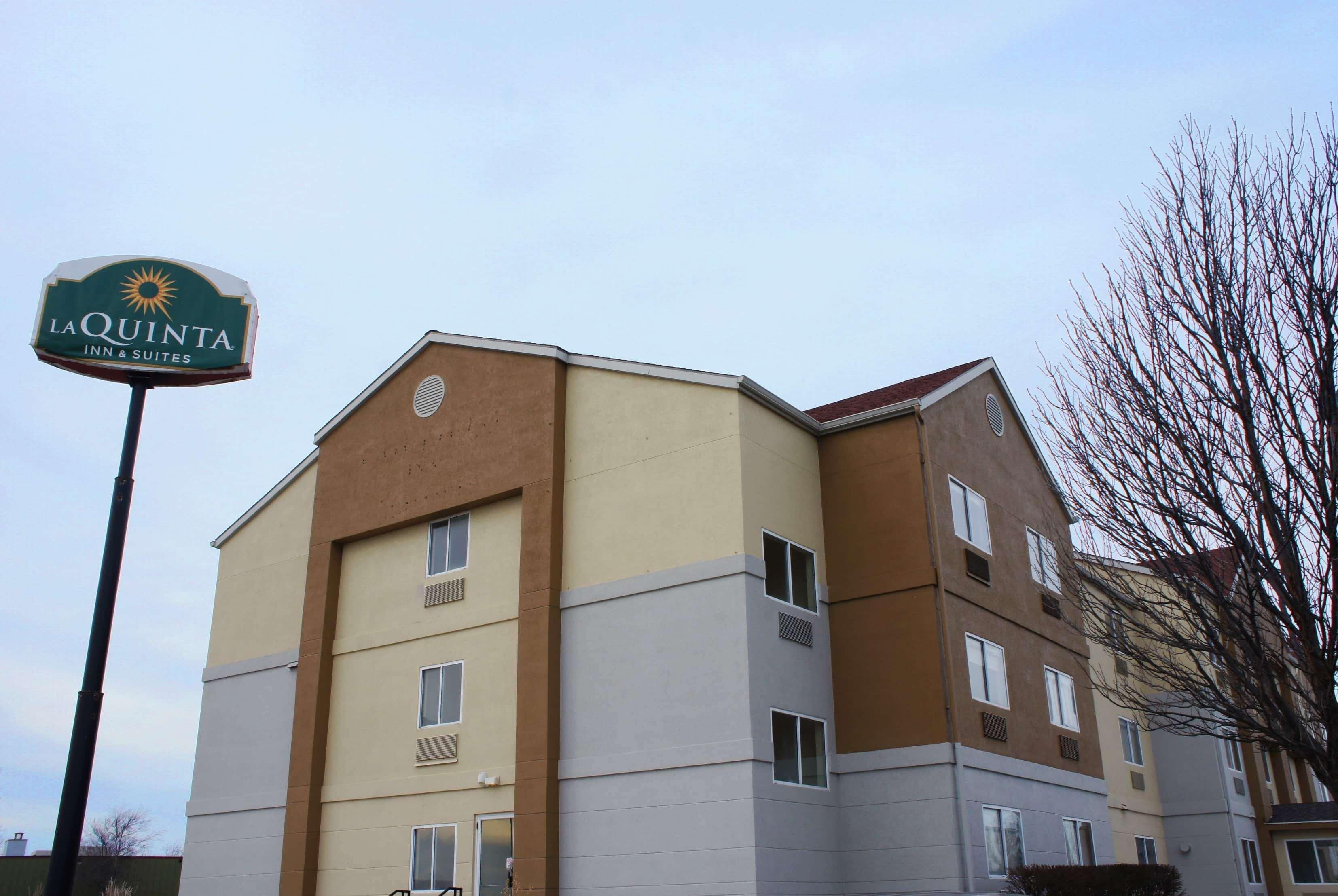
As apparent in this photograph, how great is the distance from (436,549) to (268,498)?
19.3 feet

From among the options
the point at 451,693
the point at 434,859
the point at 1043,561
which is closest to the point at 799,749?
the point at 451,693

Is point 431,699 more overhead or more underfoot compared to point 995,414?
more underfoot

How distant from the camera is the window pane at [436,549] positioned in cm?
2161

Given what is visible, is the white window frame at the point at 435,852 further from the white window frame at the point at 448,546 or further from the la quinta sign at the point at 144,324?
the la quinta sign at the point at 144,324

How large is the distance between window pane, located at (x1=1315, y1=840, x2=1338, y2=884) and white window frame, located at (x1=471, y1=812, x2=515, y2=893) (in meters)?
23.6

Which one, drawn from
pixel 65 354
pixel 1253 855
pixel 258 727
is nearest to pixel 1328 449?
pixel 65 354

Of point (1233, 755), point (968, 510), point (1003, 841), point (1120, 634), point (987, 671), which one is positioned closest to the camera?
point (1120, 634)

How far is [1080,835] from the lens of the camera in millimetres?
21609

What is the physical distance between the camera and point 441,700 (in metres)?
20.4

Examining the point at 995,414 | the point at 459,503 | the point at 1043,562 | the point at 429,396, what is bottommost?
the point at 1043,562

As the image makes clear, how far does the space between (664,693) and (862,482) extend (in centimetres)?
526

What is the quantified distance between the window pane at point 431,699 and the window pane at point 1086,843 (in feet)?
40.6

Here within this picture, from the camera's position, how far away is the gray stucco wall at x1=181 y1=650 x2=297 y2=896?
72.0 feet

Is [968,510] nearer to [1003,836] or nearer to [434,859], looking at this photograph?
[1003,836]
